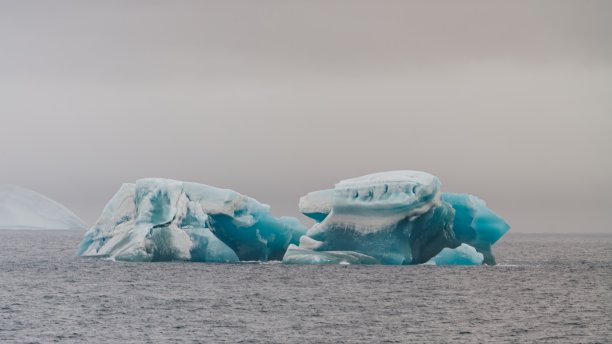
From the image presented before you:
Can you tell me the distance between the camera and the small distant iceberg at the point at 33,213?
5156 inches

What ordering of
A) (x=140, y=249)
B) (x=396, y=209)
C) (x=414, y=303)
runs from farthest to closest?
(x=140, y=249)
(x=396, y=209)
(x=414, y=303)

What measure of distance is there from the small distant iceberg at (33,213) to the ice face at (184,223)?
9241 cm

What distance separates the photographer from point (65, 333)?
2373 centimetres

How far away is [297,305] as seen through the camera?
1191 inches

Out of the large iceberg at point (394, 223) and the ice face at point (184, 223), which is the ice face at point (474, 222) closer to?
the large iceberg at point (394, 223)

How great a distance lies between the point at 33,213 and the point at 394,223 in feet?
345

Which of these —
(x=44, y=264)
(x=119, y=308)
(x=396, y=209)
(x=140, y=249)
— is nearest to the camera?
(x=119, y=308)

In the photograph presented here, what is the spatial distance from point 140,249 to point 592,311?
706 inches

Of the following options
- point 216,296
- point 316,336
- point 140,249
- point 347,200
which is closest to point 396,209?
point 347,200

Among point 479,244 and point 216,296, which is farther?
point 479,244

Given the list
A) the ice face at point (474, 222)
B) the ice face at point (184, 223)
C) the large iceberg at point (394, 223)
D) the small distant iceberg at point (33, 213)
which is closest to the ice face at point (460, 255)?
the large iceberg at point (394, 223)

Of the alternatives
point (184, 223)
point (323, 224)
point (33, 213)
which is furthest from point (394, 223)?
point (33, 213)

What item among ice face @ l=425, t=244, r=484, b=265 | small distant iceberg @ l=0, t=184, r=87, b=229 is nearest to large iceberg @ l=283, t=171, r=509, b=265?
ice face @ l=425, t=244, r=484, b=265

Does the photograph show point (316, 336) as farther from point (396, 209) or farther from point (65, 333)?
point (396, 209)
